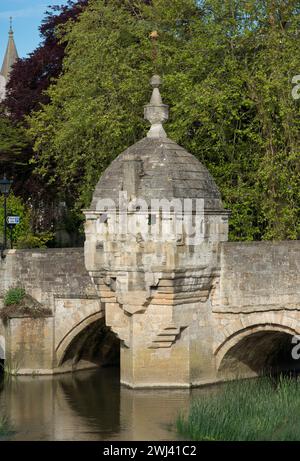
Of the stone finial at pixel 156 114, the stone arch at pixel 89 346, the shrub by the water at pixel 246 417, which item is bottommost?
the shrub by the water at pixel 246 417

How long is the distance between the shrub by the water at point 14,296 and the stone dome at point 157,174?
375cm

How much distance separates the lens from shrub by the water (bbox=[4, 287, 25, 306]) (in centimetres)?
2478

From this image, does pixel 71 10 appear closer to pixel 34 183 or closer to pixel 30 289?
pixel 34 183

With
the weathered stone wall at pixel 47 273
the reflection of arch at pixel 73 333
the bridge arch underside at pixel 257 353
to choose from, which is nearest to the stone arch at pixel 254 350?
the bridge arch underside at pixel 257 353

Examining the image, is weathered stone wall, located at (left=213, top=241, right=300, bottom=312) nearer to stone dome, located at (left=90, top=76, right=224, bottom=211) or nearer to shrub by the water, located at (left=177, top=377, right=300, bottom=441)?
stone dome, located at (left=90, top=76, right=224, bottom=211)

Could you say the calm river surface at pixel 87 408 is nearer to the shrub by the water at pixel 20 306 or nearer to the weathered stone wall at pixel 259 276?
the shrub by the water at pixel 20 306

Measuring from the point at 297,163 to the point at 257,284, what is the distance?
13.0ft

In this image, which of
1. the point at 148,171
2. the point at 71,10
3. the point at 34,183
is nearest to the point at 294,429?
the point at 148,171

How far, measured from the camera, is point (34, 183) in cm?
3259

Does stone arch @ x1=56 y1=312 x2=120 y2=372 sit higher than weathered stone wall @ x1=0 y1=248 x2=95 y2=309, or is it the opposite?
weathered stone wall @ x1=0 y1=248 x2=95 y2=309

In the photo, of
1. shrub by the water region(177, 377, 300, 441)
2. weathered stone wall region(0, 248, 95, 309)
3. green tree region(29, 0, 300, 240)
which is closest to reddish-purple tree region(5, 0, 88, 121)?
green tree region(29, 0, 300, 240)

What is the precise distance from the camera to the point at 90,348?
2586 cm

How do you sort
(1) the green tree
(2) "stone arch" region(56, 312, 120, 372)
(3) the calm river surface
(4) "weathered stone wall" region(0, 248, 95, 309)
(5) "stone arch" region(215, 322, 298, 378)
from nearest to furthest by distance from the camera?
(3) the calm river surface → (5) "stone arch" region(215, 322, 298, 378) → (4) "weathered stone wall" region(0, 248, 95, 309) → (2) "stone arch" region(56, 312, 120, 372) → (1) the green tree

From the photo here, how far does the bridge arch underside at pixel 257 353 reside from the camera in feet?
73.3
